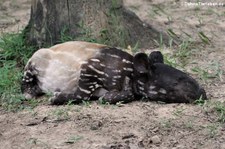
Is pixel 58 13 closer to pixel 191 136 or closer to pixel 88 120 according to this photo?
pixel 88 120

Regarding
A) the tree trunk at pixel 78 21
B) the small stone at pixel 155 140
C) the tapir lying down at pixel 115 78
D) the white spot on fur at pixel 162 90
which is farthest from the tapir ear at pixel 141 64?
the tree trunk at pixel 78 21

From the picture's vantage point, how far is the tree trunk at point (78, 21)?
7.19 meters

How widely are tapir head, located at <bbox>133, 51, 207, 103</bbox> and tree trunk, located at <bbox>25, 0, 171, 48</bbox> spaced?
114 cm

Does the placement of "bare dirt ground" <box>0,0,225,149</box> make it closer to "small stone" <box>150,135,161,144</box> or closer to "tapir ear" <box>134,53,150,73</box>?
"small stone" <box>150,135,161,144</box>

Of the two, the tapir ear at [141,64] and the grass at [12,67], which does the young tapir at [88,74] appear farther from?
the grass at [12,67]

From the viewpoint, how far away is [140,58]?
239 inches

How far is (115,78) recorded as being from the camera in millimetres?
6137

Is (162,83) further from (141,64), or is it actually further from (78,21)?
(78,21)

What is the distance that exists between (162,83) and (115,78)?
47cm

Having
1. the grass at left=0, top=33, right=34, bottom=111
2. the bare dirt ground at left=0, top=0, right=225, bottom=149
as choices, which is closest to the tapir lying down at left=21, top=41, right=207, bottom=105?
the bare dirt ground at left=0, top=0, right=225, bottom=149

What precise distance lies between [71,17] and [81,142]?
94.1 inches

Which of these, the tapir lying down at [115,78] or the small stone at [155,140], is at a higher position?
the tapir lying down at [115,78]

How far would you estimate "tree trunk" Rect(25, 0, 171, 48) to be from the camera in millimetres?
7191

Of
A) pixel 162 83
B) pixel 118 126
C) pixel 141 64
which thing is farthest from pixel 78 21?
pixel 118 126
